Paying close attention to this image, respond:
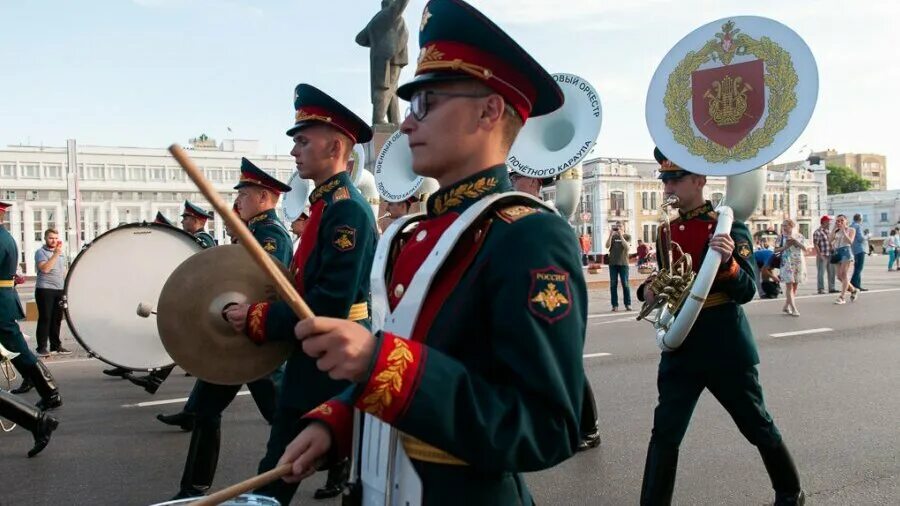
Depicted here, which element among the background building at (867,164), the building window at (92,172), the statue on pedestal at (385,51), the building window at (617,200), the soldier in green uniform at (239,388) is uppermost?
the background building at (867,164)

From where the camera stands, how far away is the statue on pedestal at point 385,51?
1697 cm

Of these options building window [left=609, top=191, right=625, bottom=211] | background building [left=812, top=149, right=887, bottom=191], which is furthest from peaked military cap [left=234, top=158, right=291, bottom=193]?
background building [left=812, top=149, right=887, bottom=191]

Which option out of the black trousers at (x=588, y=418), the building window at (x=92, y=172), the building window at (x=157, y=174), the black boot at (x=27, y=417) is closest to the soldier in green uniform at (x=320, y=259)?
the black trousers at (x=588, y=418)

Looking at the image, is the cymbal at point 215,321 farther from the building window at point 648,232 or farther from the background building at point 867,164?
the background building at point 867,164

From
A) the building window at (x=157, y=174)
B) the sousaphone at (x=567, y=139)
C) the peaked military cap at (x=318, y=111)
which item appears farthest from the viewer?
the building window at (x=157, y=174)

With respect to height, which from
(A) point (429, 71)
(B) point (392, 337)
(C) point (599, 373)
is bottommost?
(C) point (599, 373)

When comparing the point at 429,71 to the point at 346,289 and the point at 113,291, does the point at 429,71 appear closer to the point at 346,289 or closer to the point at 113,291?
the point at 346,289

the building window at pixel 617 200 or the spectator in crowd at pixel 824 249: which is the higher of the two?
the building window at pixel 617 200

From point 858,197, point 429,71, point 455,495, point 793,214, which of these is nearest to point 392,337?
point 455,495

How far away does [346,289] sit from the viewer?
3303 mm

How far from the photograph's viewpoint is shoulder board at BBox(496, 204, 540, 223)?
168 centimetres

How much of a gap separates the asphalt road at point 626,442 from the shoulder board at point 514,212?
3.22 m

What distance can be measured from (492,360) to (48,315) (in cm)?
1145

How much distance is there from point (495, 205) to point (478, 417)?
52cm
